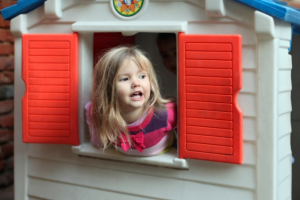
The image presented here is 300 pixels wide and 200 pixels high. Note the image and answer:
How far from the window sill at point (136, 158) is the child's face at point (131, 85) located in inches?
7.5

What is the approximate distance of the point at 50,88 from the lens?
4.61 feet

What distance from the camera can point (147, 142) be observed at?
1287 mm

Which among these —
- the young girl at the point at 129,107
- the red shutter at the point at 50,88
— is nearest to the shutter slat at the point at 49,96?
the red shutter at the point at 50,88

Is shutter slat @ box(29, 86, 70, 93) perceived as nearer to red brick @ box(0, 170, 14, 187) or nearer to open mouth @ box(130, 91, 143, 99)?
open mouth @ box(130, 91, 143, 99)

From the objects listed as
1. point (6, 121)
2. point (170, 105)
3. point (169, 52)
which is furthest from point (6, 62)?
point (170, 105)

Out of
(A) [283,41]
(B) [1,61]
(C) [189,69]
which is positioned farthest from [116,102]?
(B) [1,61]

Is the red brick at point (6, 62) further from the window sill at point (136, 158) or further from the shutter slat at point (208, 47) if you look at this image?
the shutter slat at point (208, 47)

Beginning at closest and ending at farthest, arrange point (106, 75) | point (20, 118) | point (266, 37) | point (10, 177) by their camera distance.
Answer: point (266, 37) → point (106, 75) → point (20, 118) → point (10, 177)

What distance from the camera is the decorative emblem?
128 centimetres

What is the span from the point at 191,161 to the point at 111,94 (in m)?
0.34

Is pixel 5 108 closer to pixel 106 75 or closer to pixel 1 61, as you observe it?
pixel 1 61

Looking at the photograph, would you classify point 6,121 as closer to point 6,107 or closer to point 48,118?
point 6,107

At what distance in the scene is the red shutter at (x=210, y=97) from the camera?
1.15 metres

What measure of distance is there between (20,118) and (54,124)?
0.22m
